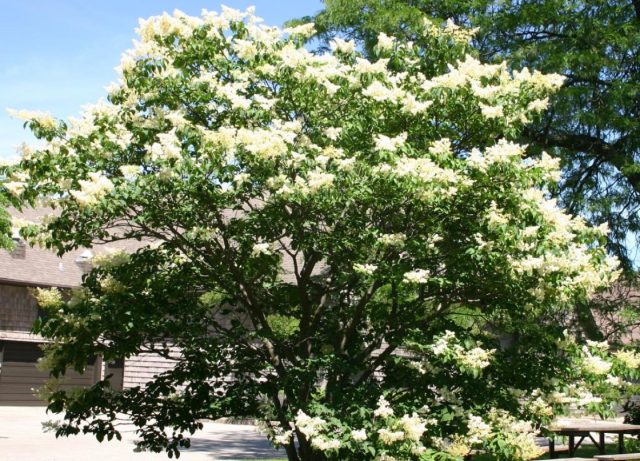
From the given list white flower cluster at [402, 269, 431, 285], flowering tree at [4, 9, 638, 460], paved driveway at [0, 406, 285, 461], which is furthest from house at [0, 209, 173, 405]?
white flower cluster at [402, 269, 431, 285]

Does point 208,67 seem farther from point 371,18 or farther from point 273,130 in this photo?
point 371,18

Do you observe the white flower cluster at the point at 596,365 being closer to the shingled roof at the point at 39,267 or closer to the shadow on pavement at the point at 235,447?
the shadow on pavement at the point at 235,447

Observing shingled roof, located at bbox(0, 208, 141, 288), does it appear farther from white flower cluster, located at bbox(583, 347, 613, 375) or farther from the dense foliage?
white flower cluster, located at bbox(583, 347, 613, 375)

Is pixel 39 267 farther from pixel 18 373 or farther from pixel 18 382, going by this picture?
pixel 18 382

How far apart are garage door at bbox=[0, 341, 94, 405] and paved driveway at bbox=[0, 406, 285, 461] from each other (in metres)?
4.60

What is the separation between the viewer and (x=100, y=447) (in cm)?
1781

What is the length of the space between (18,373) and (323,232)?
24.3 meters

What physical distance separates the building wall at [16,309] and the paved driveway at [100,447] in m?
5.19

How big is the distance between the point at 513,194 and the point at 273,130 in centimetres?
220

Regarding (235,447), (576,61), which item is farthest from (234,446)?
(576,61)

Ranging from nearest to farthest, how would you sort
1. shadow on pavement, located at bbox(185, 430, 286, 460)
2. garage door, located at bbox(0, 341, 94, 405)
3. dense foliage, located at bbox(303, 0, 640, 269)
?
dense foliage, located at bbox(303, 0, 640, 269) < shadow on pavement, located at bbox(185, 430, 286, 460) < garage door, located at bbox(0, 341, 94, 405)

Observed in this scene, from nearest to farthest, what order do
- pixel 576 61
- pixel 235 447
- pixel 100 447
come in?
pixel 576 61, pixel 100 447, pixel 235 447

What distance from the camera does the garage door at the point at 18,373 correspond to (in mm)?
28641

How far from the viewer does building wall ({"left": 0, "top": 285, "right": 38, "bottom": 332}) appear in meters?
28.6
